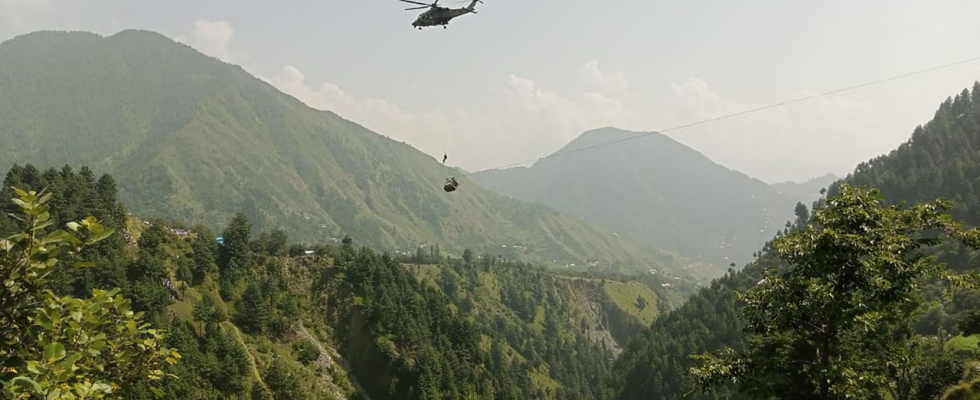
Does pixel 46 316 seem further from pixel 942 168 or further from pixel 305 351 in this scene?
pixel 942 168

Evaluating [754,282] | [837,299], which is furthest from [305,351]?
[754,282]

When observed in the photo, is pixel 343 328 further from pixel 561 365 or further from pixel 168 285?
pixel 561 365

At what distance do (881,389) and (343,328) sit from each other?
94.0m

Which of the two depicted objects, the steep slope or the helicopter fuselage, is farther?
the steep slope

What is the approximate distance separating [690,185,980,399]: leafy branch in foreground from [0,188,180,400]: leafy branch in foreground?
16.7 meters

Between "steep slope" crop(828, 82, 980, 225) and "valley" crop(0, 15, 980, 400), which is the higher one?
"steep slope" crop(828, 82, 980, 225)

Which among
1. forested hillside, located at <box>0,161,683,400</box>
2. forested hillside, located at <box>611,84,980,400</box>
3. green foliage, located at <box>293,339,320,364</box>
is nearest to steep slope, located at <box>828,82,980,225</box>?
forested hillside, located at <box>611,84,980,400</box>

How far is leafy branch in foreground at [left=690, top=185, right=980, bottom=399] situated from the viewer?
14.9 meters

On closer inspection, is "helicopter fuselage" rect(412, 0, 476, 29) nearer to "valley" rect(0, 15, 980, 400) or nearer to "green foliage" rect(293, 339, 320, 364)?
"valley" rect(0, 15, 980, 400)

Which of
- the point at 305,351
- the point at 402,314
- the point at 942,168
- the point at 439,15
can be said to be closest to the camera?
the point at 439,15

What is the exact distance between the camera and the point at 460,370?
3895 inches

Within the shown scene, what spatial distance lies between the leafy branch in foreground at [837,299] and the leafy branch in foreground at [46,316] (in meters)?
16.7

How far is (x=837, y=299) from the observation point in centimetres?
1515

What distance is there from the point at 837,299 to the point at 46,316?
18547mm
